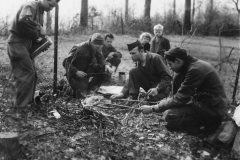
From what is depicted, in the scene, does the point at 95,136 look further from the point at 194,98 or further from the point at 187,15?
the point at 187,15

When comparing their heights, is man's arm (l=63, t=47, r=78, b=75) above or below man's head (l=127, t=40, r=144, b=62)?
below

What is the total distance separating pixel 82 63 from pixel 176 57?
2.61 metres

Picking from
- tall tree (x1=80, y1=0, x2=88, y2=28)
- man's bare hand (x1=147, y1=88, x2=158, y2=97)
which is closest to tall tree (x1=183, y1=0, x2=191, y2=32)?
tall tree (x1=80, y1=0, x2=88, y2=28)

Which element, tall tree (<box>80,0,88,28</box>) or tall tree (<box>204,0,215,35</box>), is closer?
tall tree (<box>80,0,88,28</box>)

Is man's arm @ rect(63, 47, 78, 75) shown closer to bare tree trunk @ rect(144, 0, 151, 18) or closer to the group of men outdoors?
the group of men outdoors

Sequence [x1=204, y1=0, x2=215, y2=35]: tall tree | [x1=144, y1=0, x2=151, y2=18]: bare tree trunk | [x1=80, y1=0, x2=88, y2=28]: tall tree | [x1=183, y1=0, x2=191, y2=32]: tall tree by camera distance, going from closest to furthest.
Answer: [x1=80, y1=0, x2=88, y2=28]: tall tree < [x1=183, y1=0, x2=191, y2=32]: tall tree < [x1=144, y1=0, x2=151, y2=18]: bare tree trunk < [x1=204, y1=0, x2=215, y2=35]: tall tree

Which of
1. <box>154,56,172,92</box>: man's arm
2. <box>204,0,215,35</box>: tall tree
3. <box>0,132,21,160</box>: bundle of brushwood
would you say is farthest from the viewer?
<box>204,0,215,35</box>: tall tree

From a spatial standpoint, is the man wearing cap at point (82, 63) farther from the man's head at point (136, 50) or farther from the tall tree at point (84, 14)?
the tall tree at point (84, 14)

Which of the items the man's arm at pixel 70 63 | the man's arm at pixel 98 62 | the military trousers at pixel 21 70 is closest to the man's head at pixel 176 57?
the military trousers at pixel 21 70

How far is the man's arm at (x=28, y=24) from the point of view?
4113 millimetres

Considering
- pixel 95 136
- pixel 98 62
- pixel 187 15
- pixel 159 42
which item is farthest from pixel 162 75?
pixel 187 15

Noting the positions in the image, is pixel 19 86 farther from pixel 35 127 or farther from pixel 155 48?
pixel 155 48

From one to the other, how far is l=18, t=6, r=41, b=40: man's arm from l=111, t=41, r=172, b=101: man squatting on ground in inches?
68.1

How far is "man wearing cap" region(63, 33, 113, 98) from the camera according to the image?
5742 millimetres
